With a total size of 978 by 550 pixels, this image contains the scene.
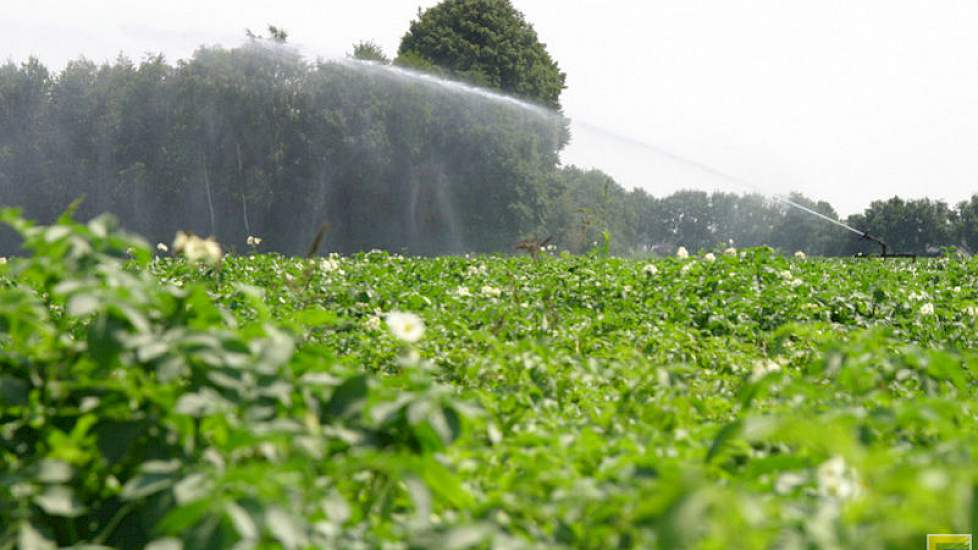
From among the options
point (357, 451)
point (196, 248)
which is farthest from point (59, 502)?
point (196, 248)

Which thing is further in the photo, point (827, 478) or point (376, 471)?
point (376, 471)

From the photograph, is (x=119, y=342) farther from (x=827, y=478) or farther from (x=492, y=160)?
(x=492, y=160)

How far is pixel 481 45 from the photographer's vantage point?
126ft

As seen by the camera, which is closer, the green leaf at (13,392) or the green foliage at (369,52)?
the green leaf at (13,392)

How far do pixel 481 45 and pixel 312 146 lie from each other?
7195 mm

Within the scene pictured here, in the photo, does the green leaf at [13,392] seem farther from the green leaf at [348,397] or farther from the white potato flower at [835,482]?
the white potato flower at [835,482]

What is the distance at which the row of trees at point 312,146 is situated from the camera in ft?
119

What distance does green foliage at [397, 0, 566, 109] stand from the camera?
38062 mm

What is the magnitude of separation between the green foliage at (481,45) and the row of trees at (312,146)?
64mm

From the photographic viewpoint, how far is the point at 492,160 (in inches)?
1444

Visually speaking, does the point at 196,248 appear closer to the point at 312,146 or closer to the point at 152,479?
the point at 152,479

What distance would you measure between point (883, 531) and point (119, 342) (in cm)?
123

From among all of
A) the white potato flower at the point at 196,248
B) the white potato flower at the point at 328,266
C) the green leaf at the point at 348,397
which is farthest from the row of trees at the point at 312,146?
the green leaf at the point at 348,397

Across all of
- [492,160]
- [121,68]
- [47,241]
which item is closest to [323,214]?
[492,160]
